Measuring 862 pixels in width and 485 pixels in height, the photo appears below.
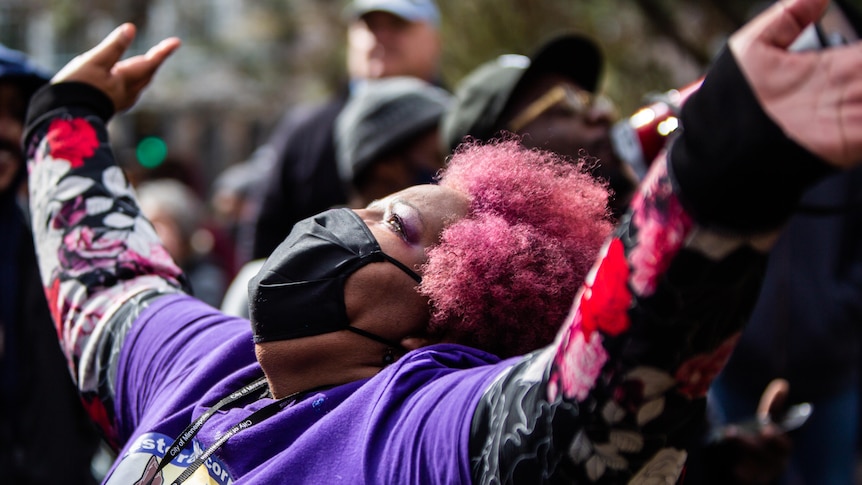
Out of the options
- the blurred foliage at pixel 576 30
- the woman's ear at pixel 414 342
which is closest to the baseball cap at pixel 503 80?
the woman's ear at pixel 414 342

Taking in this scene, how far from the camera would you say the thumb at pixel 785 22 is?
3.64 ft

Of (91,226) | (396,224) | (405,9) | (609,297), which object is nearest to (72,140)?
(91,226)

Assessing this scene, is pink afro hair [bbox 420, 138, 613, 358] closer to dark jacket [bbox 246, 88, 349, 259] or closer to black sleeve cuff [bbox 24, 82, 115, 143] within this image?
black sleeve cuff [bbox 24, 82, 115, 143]

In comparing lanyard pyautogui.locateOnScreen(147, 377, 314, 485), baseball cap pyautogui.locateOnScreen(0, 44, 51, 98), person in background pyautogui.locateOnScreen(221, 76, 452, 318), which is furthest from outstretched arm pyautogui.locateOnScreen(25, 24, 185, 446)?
person in background pyautogui.locateOnScreen(221, 76, 452, 318)

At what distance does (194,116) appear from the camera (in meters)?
29.1

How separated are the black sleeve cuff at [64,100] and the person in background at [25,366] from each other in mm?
861

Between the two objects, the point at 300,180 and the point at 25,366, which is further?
the point at 300,180

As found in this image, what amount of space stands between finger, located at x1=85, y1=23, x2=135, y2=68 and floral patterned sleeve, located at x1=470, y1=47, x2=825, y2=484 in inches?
65.2

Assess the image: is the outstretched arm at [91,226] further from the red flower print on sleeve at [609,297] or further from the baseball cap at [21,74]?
the red flower print on sleeve at [609,297]

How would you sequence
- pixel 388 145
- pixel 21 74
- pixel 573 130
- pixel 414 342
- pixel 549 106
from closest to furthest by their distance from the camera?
1. pixel 414 342
2. pixel 573 130
3. pixel 549 106
4. pixel 21 74
5. pixel 388 145

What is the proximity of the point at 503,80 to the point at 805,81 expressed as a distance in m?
2.23

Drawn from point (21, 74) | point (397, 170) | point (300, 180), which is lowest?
point (300, 180)

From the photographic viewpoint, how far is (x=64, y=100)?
2479mm

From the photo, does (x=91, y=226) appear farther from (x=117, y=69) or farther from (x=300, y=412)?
(x=300, y=412)
